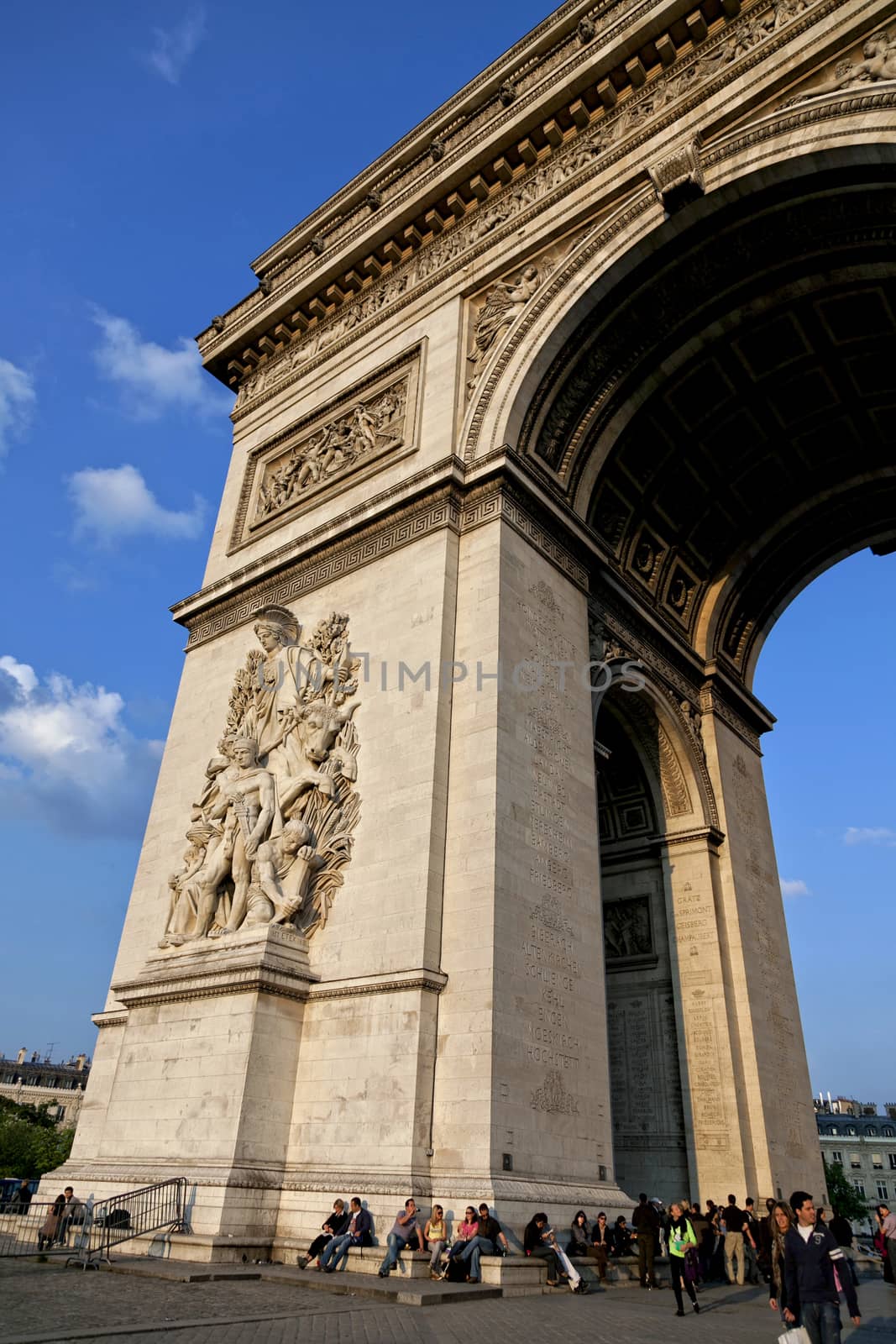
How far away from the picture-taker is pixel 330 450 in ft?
57.7

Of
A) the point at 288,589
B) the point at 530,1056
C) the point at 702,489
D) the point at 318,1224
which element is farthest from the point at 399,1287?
the point at 702,489

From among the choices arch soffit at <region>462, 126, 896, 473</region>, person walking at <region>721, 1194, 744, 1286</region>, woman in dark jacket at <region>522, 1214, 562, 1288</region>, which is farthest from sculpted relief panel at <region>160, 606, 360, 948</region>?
person walking at <region>721, 1194, 744, 1286</region>

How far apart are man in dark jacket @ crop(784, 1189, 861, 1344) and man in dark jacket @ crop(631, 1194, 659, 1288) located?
569cm

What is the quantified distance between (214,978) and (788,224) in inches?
546

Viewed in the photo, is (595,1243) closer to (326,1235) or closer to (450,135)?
(326,1235)

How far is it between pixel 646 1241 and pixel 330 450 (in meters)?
13.5

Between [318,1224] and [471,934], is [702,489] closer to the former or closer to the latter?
[471,934]

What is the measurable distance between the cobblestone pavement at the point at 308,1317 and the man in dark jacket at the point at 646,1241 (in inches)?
32.7

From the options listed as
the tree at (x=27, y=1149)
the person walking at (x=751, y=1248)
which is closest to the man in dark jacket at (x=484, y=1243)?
the person walking at (x=751, y=1248)

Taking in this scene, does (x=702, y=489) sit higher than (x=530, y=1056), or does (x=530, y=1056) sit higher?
(x=702, y=489)

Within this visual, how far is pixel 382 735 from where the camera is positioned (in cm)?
1294

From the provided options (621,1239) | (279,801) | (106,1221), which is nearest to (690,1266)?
(621,1239)

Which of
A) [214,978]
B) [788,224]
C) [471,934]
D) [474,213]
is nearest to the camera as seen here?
[471,934]

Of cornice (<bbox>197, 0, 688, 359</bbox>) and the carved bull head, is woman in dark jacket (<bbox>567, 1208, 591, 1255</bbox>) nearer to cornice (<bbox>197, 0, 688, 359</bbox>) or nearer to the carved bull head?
the carved bull head
